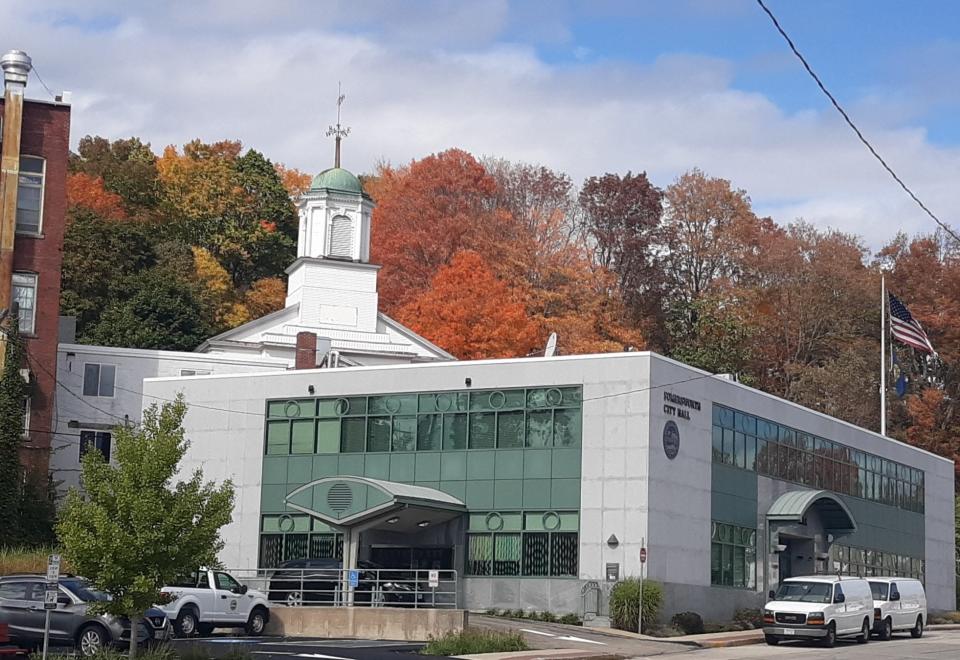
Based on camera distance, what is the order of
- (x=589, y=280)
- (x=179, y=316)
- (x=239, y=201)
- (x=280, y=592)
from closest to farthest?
(x=280, y=592) → (x=179, y=316) → (x=589, y=280) → (x=239, y=201)

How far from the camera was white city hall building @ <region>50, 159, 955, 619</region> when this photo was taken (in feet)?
146

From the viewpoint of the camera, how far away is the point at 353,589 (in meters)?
41.5

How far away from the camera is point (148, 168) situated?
93.2 metres

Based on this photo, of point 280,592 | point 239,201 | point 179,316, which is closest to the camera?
point 280,592

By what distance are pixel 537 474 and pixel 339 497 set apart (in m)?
6.16

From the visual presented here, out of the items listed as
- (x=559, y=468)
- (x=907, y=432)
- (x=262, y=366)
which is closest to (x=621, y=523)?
(x=559, y=468)

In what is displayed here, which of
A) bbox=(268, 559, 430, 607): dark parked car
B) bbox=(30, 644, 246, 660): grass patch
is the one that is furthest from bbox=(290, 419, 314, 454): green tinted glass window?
bbox=(30, 644, 246, 660): grass patch

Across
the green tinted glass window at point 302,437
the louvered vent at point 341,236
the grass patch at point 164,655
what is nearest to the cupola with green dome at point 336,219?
the louvered vent at point 341,236

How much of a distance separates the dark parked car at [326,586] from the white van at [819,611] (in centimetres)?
989

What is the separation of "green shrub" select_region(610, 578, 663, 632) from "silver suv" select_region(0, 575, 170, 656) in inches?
629

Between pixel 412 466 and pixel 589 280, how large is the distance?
36522mm

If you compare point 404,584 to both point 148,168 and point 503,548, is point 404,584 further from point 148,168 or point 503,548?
point 148,168

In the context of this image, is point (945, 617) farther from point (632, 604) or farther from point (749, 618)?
point (632, 604)

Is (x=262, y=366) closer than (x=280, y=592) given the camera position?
No
